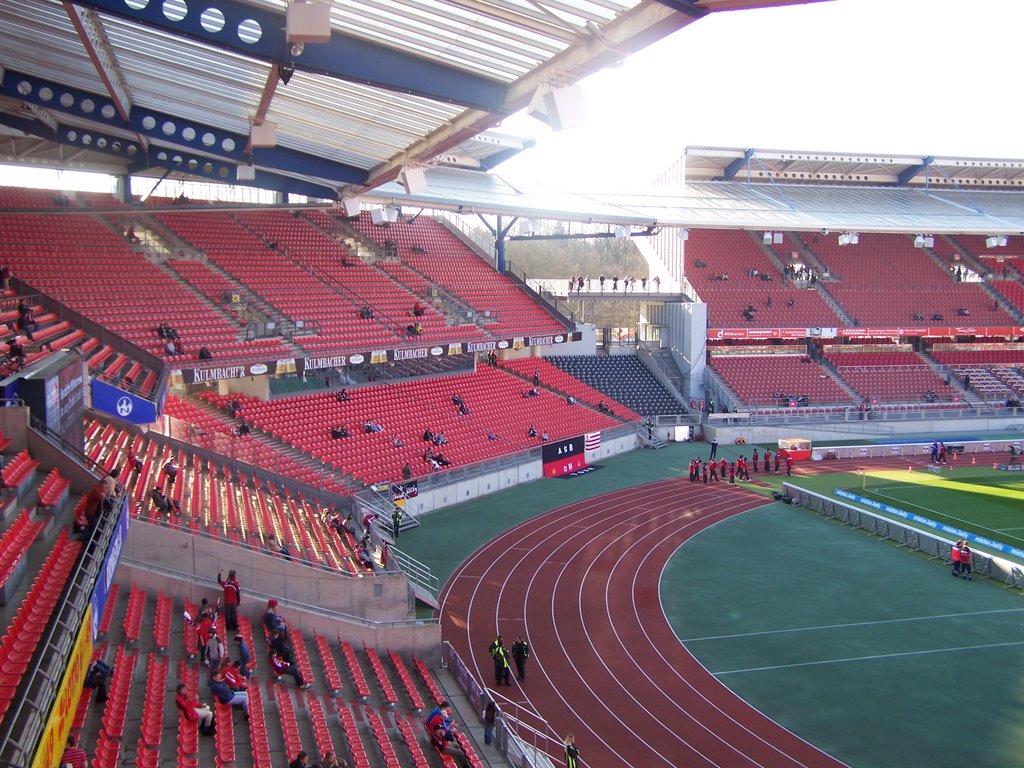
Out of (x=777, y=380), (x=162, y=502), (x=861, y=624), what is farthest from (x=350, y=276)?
(x=861, y=624)

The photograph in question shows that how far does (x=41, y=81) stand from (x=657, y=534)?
60.3ft

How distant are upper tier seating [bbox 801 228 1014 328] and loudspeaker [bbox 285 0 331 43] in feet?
134

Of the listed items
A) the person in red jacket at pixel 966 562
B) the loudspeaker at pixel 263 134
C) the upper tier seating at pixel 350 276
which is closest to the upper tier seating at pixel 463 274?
the upper tier seating at pixel 350 276

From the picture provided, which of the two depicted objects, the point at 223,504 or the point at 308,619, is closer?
the point at 308,619

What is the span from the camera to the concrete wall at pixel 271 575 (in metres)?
13.2

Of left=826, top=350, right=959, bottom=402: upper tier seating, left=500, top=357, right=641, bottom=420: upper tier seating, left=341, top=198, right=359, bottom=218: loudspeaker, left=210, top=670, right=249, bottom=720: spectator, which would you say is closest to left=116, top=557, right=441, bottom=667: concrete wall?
left=210, top=670, right=249, bottom=720: spectator

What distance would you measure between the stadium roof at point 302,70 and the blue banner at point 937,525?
17.5 meters

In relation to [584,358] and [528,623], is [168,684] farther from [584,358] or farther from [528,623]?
[584,358]

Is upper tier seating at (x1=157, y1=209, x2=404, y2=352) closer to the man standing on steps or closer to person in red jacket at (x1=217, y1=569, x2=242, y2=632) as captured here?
the man standing on steps

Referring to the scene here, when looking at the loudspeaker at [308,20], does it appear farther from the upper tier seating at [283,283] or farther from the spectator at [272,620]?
the upper tier seating at [283,283]

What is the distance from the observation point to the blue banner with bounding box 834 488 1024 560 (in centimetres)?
2190

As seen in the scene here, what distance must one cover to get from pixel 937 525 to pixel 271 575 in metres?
18.9

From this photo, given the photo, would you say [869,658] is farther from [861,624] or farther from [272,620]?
[272,620]

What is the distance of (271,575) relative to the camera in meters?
14.6
